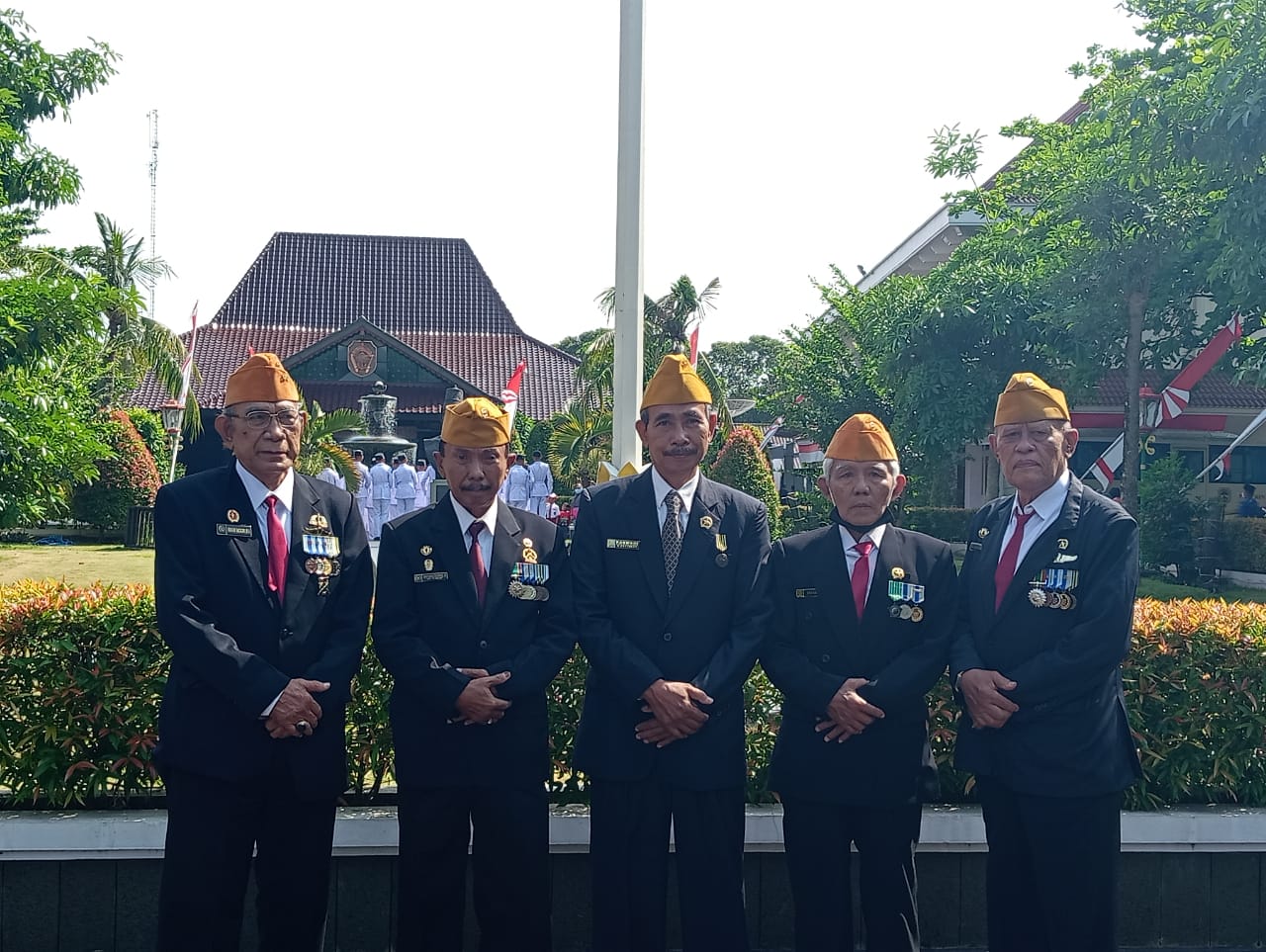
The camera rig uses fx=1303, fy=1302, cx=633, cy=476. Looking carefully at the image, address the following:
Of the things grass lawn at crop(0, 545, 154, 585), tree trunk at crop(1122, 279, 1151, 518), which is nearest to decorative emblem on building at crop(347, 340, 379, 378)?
grass lawn at crop(0, 545, 154, 585)

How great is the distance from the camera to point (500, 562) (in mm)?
4547

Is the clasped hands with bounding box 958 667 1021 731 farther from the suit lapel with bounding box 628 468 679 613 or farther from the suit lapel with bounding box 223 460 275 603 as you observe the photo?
the suit lapel with bounding box 223 460 275 603

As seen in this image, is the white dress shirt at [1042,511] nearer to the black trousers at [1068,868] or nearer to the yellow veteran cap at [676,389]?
the black trousers at [1068,868]

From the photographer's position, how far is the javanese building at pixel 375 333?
39.0 meters

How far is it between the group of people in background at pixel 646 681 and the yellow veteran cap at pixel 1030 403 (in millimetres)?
11

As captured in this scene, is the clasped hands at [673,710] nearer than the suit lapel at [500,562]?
Yes

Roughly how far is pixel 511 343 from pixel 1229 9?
30.2m

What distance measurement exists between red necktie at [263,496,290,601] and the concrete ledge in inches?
47.9

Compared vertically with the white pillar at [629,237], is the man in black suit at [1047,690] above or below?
below

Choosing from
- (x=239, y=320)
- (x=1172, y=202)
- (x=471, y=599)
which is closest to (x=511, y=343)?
(x=239, y=320)

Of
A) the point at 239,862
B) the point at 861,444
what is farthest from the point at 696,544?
the point at 239,862

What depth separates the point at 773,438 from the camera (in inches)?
1624

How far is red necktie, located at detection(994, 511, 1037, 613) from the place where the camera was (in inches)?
177

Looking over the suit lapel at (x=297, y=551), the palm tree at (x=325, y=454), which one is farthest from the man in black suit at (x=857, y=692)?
the palm tree at (x=325, y=454)
